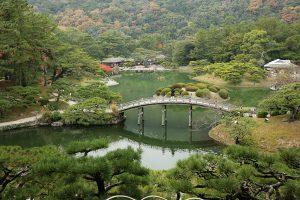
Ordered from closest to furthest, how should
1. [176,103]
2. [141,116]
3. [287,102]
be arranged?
[287,102] < [176,103] < [141,116]

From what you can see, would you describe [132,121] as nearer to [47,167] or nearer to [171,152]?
[171,152]

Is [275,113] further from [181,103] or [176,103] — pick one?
[176,103]

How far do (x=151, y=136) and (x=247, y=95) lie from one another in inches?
691

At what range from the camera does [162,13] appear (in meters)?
102

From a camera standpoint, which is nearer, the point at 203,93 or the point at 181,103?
the point at 181,103

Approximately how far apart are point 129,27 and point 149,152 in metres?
75.9

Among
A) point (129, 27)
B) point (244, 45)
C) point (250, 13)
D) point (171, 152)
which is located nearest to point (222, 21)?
point (250, 13)

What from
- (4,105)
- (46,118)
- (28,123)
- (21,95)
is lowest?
(28,123)

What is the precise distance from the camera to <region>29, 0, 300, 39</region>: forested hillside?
289ft

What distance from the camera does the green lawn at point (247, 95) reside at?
3709 centimetres

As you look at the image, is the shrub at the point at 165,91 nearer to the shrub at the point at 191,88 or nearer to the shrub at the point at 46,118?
the shrub at the point at 191,88

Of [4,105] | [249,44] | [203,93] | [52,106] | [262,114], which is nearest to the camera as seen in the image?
[262,114]

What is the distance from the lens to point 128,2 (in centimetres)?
11775

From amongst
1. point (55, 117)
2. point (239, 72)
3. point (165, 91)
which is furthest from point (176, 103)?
point (239, 72)
